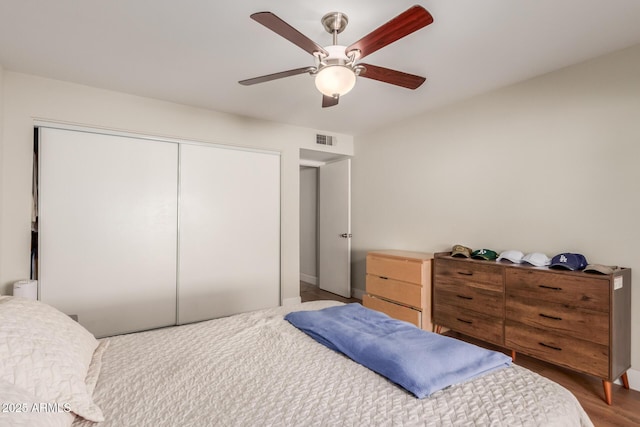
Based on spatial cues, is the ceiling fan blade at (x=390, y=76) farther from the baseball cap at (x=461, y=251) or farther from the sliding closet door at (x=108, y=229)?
the sliding closet door at (x=108, y=229)

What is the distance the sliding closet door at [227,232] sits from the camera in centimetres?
346

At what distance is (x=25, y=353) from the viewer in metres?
0.99

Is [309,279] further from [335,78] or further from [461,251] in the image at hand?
[335,78]

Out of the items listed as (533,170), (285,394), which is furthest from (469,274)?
(285,394)

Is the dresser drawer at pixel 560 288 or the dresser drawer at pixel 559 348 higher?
the dresser drawer at pixel 560 288

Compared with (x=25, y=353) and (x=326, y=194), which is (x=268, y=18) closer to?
(x=25, y=353)

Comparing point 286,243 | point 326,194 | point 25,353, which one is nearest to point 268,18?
point 25,353

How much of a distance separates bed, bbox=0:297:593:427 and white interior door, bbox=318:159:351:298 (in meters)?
3.11

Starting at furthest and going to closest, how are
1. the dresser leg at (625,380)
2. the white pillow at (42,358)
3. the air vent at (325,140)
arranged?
the air vent at (325,140) < the dresser leg at (625,380) < the white pillow at (42,358)

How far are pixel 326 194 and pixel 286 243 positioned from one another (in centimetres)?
125

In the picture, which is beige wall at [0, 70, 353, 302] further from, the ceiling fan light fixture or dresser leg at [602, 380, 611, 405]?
dresser leg at [602, 380, 611, 405]

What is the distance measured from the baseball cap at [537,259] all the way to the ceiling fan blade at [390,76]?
166cm

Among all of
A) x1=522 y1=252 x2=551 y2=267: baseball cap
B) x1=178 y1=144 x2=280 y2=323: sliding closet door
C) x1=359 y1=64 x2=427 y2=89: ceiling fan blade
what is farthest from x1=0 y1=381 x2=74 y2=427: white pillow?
x1=522 y1=252 x2=551 y2=267: baseball cap

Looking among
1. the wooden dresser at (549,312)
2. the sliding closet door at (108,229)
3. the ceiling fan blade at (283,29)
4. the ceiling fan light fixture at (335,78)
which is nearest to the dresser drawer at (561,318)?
the wooden dresser at (549,312)
